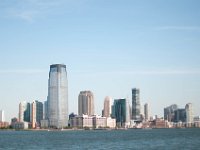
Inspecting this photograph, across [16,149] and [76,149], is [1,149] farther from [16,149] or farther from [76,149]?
[76,149]

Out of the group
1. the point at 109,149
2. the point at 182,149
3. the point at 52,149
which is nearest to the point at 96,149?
the point at 109,149

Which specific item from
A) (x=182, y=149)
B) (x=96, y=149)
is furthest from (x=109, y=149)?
(x=182, y=149)

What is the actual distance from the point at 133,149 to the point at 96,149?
9548mm

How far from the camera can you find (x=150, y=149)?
4592 inches

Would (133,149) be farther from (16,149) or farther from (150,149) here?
(16,149)

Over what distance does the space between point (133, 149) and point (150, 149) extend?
4.54 m

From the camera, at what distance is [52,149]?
402ft

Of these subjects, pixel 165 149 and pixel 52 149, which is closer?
pixel 165 149

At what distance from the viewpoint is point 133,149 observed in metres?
119

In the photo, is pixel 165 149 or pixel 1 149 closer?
pixel 165 149

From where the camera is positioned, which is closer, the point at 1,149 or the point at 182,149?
the point at 182,149

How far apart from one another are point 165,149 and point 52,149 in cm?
2953

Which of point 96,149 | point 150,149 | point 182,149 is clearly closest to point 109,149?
point 96,149

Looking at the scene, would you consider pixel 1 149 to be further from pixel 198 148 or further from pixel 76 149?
pixel 198 148
